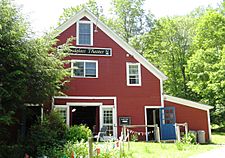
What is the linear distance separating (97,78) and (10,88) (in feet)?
22.0

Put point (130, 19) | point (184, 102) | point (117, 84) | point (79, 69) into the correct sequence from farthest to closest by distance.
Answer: point (130, 19), point (184, 102), point (117, 84), point (79, 69)

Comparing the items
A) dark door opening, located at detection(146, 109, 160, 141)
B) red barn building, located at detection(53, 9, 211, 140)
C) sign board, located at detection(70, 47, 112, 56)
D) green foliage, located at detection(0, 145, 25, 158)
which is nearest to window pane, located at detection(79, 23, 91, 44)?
red barn building, located at detection(53, 9, 211, 140)

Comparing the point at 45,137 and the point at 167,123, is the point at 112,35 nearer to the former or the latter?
the point at 167,123

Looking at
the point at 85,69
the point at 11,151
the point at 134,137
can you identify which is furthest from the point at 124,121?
the point at 11,151

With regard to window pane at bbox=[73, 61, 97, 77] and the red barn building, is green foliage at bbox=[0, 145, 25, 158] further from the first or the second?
window pane at bbox=[73, 61, 97, 77]

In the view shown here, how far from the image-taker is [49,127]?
12234 mm

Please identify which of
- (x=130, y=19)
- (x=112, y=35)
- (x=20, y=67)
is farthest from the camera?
(x=130, y=19)

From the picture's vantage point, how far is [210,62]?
92.3ft

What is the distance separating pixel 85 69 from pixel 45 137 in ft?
19.6

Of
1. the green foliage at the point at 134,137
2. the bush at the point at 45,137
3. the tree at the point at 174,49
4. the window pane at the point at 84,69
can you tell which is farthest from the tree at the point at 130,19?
the bush at the point at 45,137

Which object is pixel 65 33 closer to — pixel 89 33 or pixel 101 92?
pixel 89 33

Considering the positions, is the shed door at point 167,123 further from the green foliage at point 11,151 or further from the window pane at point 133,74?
the green foliage at point 11,151

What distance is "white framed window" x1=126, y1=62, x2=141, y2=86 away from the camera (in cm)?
1709

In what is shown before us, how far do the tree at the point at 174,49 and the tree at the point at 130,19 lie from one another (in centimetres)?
164
